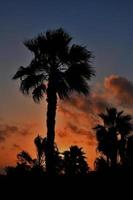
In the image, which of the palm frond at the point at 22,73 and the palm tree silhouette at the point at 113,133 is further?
the palm tree silhouette at the point at 113,133

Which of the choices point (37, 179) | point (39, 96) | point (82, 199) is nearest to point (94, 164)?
point (39, 96)

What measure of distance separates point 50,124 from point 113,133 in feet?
56.0

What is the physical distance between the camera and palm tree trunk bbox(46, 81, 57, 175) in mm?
24169

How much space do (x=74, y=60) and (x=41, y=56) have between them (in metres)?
2.26

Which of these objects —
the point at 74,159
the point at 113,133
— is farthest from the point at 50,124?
the point at 74,159

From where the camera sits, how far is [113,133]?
41.6 m

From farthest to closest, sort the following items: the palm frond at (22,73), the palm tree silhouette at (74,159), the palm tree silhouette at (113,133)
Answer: the palm tree silhouette at (74,159) < the palm tree silhouette at (113,133) < the palm frond at (22,73)

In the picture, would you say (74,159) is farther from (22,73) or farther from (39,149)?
(22,73)

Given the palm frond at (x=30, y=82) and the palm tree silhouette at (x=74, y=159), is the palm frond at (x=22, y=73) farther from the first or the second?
the palm tree silhouette at (x=74, y=159)

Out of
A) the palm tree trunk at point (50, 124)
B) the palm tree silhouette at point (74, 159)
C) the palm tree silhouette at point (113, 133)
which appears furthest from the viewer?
the palm tree silhouette at point (74, 159)

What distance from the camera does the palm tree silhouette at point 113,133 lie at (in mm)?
39844

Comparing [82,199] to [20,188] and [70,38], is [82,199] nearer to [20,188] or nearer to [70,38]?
[20,188]

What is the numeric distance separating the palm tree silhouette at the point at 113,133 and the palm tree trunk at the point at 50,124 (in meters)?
13.6

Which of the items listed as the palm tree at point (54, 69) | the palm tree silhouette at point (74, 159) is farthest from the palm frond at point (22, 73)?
the palm tree silhouette at point (74, 159)
